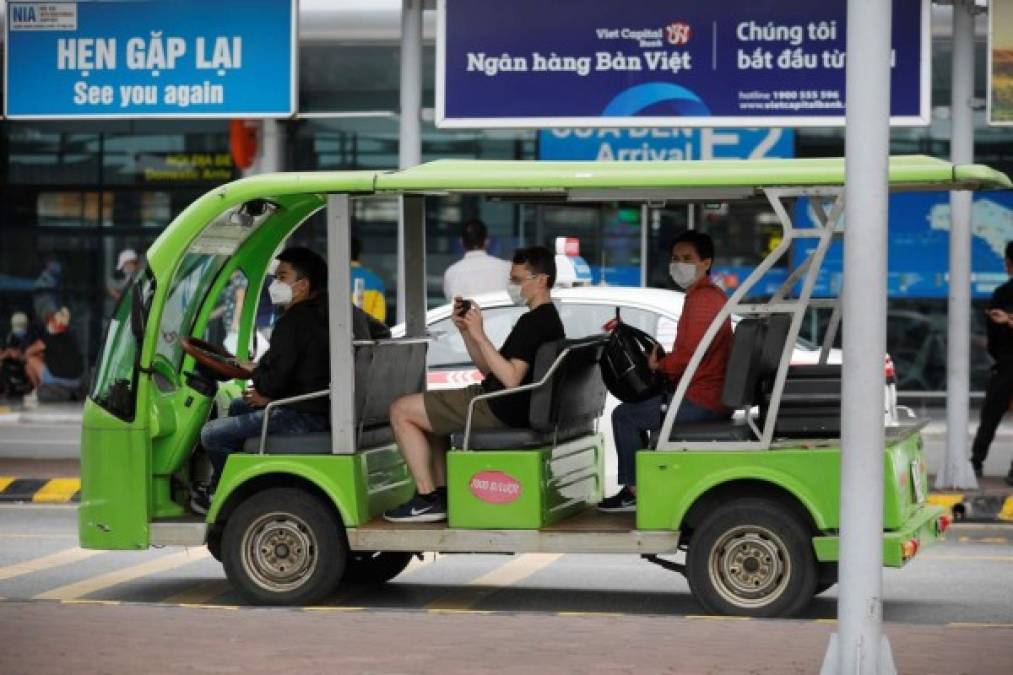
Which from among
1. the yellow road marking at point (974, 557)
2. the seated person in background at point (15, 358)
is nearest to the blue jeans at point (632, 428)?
the yellow road marking at point (974, 557)

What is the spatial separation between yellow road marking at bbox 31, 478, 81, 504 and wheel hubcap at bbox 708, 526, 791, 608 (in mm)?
7686

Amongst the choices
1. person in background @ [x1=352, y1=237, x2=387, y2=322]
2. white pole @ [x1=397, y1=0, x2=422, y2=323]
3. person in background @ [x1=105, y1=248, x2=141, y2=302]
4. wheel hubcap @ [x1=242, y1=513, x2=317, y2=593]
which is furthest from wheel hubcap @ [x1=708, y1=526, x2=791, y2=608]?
person in background @ [x1=105, y1=248, x2=141, y2=302]

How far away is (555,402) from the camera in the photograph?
10.7m

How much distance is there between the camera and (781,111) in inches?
619

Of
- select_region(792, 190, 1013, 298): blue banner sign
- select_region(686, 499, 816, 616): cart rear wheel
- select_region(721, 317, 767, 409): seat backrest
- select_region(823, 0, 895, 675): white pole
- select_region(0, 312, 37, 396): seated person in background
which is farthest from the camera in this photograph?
select_region(0, 312, 37, 396): seated person in background

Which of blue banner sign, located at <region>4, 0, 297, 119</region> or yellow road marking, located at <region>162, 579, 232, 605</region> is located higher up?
blue banner sign, located at <region>4, 0, 297, 119</region>

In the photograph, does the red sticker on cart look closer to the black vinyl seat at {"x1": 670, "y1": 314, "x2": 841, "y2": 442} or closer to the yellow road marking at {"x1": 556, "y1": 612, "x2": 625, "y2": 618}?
the yellow road marking at {"x1": 556, "y1": 612, "x2": 625, "y2": 618}

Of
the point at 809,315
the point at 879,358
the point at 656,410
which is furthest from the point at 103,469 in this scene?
the point at 809,315

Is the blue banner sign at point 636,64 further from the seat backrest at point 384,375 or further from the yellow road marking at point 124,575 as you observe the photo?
the seat backrest at point 384,375

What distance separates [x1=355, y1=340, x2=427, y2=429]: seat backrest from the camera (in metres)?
10.9

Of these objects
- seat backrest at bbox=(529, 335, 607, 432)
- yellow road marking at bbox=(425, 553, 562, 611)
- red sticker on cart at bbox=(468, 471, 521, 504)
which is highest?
seat backrest at bbox=(529, 335, 607, 432)

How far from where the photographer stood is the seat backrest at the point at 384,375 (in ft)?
35.7

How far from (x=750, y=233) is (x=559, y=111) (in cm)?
667

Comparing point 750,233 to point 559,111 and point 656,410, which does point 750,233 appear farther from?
point 656,410
